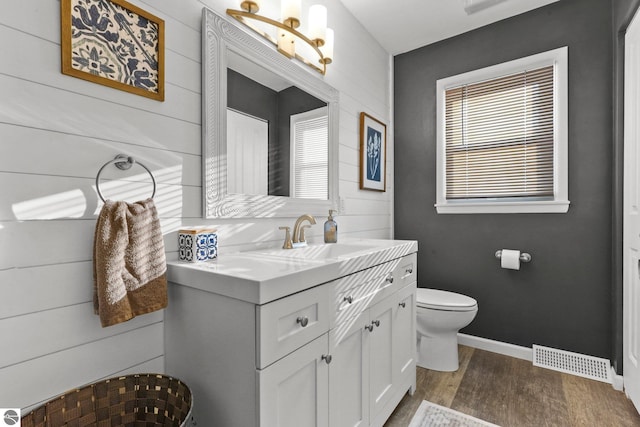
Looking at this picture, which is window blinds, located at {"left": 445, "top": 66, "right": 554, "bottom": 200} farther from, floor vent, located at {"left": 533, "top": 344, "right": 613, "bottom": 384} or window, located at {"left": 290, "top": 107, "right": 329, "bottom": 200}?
window, located at {"left": 290, "top": 107, "right": 329, "bottom": 200}

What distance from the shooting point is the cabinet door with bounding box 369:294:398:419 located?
147 cm

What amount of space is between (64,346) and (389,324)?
1.30m

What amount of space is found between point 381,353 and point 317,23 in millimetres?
1723

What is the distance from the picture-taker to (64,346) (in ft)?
3.18

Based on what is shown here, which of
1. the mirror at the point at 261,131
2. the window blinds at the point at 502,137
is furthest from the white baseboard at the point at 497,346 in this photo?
the mirror at the point at 261,131

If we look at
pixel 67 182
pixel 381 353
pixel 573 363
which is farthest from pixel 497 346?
pixel 67 182

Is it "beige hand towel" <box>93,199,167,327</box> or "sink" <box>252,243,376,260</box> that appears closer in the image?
"beige hand towel" <box>93,199,167,327</box>

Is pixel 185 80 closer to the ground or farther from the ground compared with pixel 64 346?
farther from the ground

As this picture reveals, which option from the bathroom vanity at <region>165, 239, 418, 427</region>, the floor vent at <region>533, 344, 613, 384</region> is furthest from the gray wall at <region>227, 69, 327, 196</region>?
the floor vent at <region>533, 344, 613, 384</region>

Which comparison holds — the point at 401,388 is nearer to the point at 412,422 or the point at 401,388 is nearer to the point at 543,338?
the point at 412,422

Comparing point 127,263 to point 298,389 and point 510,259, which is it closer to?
point 298,389

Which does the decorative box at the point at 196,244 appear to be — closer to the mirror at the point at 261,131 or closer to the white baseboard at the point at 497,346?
the mirror at the point at 261,131

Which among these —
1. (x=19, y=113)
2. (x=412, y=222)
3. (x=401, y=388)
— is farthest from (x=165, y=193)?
(x=412, y=222)

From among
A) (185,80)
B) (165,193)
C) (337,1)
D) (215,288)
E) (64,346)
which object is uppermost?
(337,1)
